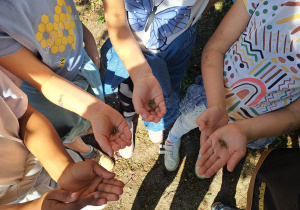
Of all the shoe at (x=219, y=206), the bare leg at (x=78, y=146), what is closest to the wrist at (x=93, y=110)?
the bare leg at (x=78, y=146)

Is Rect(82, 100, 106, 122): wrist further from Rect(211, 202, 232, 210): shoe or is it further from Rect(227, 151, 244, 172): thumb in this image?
Rect(211, 202, 232, 210): shoe

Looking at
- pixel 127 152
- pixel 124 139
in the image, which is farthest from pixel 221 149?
pixel 127 152

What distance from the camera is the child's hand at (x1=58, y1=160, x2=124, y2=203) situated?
156cm

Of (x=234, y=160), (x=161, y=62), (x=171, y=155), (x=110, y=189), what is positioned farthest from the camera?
(x=171, y=155)

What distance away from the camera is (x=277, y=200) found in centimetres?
173

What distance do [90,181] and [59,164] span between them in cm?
26

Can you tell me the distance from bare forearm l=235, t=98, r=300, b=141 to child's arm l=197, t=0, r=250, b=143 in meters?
0.19

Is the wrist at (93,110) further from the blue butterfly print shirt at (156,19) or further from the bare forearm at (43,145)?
the blue butterfly print shirt at (156,19)

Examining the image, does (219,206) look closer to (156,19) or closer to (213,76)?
(213,76)

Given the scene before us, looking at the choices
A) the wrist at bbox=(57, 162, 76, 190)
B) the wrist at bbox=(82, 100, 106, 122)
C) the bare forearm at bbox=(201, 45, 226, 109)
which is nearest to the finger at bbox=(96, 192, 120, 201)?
the wrist at bbox=(57, 162, 76, 190)

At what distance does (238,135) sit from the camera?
1.76 m

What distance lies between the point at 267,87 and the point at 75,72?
156 cm

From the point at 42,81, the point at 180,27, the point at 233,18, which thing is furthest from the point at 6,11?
the point at 233,18

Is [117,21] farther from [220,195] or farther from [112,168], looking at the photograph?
[220,195]
